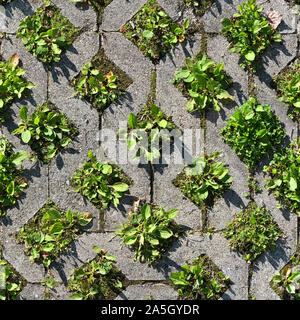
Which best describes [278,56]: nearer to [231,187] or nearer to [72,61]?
[231,187]

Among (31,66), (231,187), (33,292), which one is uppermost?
(31,66)

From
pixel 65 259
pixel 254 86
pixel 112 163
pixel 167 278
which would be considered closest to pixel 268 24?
pixel 254 86

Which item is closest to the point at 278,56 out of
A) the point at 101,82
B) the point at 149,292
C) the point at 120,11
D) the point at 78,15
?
the point at 120,11

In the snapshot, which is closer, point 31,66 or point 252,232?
point 252,232

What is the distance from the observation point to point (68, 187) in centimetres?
355

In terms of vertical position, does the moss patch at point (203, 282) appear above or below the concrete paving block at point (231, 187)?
below

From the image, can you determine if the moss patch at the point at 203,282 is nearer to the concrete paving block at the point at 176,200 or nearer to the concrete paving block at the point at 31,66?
the concrete paving block at the point at 176,200

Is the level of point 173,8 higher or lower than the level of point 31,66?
higher

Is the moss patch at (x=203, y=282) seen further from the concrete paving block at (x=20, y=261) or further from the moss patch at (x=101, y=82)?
the moss patch at (x=101, y=82)

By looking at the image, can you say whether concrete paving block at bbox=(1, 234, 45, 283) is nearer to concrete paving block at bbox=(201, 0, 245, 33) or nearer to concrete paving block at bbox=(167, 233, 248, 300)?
concrete paving block at bbox=(167, 233, 248, 300)

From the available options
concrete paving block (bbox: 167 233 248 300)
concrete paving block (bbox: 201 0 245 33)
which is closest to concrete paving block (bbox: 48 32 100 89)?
concrete paving block (bbox: 201 0 245 33)

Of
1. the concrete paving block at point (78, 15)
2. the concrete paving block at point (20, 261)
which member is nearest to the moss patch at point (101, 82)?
the concrete paving block at point (78, 15)

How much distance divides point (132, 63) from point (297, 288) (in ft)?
7.40

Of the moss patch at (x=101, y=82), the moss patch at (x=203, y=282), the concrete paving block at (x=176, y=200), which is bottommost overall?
the moss patch at (x=203, y=282)
